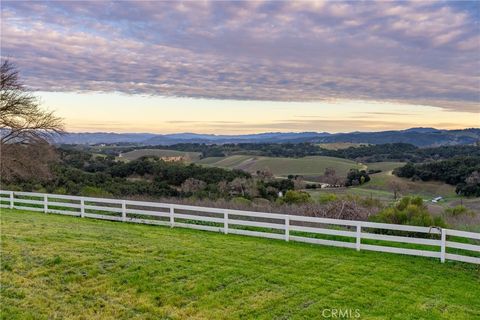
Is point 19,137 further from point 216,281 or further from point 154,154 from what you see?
point 154,154

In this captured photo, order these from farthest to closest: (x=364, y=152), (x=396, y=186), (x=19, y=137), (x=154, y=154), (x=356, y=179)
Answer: (x=364, y=152), (x=154, y=154), (x=356, y=179), (x=396, y=186), (x=19, y=137)

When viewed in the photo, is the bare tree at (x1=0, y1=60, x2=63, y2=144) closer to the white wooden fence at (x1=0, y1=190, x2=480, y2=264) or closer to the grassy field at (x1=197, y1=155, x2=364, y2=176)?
the white wooden fence at (x1=0, y1=190, x2=480, y2=264)

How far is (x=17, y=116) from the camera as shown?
3061 cm

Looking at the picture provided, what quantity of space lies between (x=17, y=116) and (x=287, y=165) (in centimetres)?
8419

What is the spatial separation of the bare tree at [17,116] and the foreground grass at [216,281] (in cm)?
2036

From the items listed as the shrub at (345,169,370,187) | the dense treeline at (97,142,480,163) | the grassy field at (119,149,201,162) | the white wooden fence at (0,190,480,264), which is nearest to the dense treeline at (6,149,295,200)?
the white wooden fence at (0,190,480,264)

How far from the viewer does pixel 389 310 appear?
759 cm

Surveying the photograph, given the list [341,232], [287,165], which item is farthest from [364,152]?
[341,232]

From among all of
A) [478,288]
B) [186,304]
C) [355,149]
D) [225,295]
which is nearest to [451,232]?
[478,288]

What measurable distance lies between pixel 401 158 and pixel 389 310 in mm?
122184

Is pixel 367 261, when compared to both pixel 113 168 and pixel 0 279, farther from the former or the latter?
pixel 113 168

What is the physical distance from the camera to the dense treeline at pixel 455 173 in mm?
64319

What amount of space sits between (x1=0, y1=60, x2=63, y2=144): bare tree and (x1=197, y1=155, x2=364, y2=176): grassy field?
72487 mm

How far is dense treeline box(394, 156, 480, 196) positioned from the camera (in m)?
64.3
